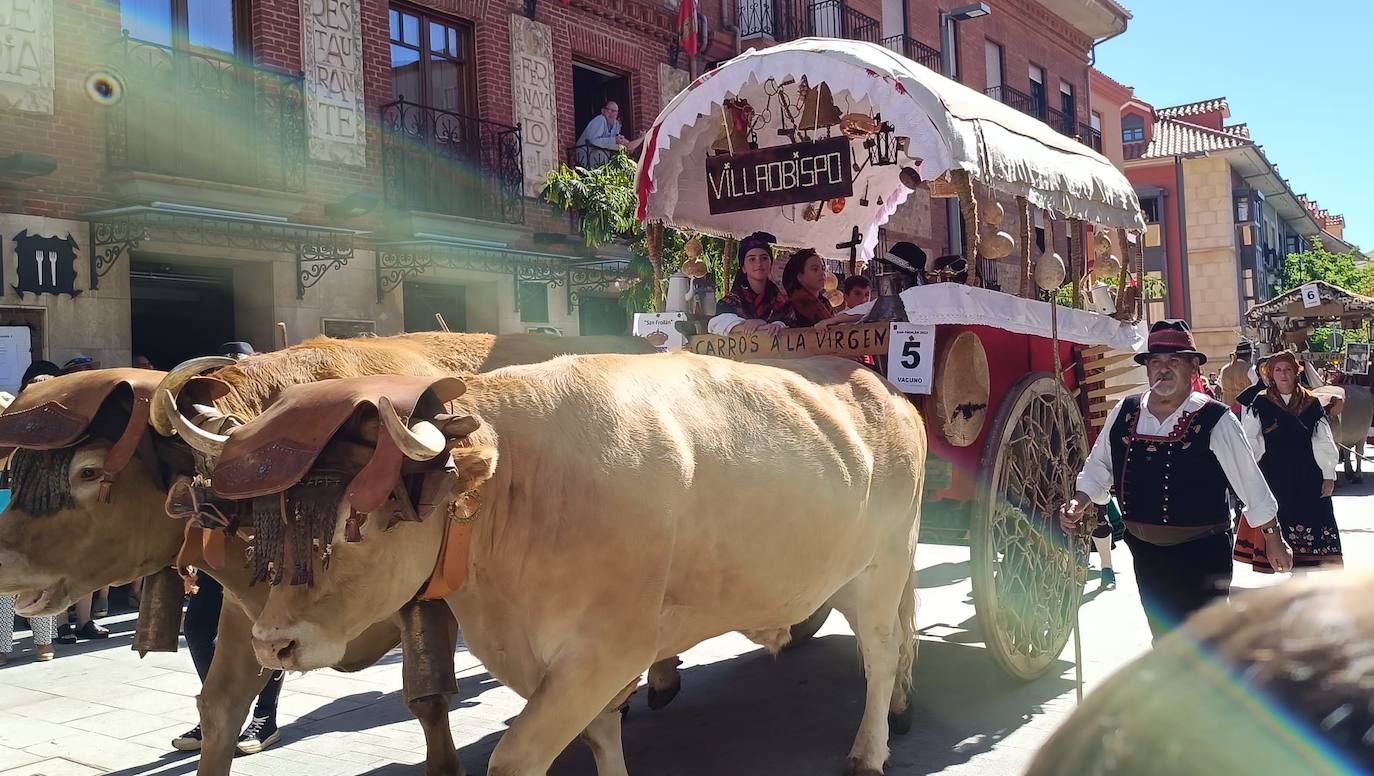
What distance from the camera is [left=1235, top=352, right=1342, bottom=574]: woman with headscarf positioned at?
25.0 ft

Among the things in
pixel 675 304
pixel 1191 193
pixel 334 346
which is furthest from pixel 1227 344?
pixel 334 346

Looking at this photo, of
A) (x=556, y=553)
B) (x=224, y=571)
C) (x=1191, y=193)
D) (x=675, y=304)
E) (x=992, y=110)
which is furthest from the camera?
(x=1191, y=193)

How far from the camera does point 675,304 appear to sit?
7.18 meters

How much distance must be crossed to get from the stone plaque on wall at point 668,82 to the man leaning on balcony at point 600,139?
4.29 feet

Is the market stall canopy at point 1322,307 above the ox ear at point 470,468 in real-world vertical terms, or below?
above

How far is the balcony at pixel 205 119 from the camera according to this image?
11.1 meters

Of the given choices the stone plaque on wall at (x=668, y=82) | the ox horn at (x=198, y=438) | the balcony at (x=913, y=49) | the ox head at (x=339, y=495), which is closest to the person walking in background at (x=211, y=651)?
the ox horn at (x=198, y=438)

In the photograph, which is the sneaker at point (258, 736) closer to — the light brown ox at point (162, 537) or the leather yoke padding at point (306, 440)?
the light brown ox at point (162, 537)

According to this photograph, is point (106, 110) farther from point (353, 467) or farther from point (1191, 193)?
point (1191, 193)

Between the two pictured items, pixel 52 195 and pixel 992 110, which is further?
pixel 52 195

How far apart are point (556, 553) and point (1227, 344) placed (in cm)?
4371

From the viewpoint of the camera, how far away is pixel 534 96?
1522 centimetres

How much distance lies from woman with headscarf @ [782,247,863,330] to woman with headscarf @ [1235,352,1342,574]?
10.0ft

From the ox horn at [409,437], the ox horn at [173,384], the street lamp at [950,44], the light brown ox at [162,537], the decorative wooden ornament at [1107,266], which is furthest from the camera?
the street lamp at [950,44]
